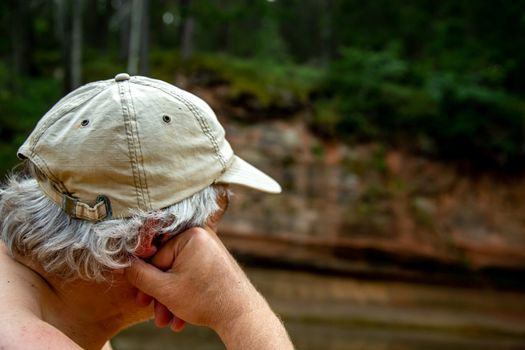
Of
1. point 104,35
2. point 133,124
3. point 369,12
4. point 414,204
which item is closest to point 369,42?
point 369,12

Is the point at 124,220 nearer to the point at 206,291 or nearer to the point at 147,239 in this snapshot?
the point at 147,239

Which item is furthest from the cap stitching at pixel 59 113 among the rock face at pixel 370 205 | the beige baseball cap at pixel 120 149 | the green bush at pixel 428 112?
the green bush at pixel 428 112

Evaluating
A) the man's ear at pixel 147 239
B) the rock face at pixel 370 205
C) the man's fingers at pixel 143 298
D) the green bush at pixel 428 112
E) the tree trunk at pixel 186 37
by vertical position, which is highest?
the man's ear at pixel 147 239

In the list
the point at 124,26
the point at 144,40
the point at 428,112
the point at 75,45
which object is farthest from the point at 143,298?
the point at 124,26

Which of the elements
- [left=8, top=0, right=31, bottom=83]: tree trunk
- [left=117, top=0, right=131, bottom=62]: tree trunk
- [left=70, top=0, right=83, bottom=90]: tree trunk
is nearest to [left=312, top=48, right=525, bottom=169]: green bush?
[left=117, top=0, right=131, bottom=62]: tree trunk

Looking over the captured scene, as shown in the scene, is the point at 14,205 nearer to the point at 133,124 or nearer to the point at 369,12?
the point at 133,124

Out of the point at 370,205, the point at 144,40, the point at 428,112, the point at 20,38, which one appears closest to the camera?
the point at 144,40

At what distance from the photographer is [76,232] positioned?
1414mm

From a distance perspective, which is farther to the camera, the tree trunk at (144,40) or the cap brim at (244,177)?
the tree trunk at (144,40)

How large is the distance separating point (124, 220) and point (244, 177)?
351 millimetres

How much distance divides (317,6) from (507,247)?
12893 millimetres

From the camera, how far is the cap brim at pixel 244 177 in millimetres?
1527

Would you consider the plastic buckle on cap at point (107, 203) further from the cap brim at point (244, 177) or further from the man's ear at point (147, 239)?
the cap brim at point (244, 177)

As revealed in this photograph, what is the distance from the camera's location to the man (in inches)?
53.4
